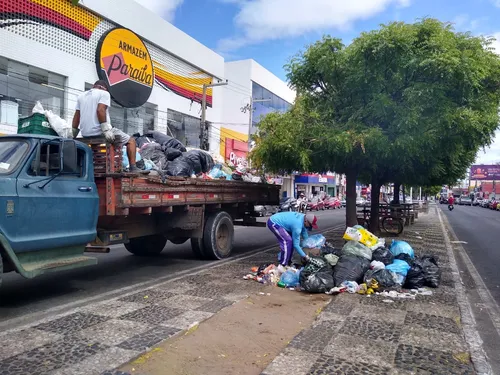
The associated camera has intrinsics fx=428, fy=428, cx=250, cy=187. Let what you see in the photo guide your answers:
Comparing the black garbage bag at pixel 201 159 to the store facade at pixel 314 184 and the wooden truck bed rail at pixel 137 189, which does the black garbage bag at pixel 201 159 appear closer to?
the wooden truck bed rail at pixel 137 189

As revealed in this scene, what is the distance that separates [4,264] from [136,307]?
159cm

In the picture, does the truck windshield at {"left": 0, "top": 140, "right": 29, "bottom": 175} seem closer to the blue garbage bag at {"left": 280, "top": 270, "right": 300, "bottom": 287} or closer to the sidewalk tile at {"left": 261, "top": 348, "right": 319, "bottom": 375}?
the sidewalk tile at {"left": 261, "top": 348, "right": 319, "bottom": 375}

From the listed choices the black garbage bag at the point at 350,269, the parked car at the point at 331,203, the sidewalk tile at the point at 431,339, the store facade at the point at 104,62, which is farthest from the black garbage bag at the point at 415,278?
the parked car at the point at 331,203

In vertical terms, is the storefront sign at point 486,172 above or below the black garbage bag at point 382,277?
above

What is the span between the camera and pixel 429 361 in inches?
156

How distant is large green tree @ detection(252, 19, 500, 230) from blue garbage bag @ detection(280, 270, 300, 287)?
2.81m

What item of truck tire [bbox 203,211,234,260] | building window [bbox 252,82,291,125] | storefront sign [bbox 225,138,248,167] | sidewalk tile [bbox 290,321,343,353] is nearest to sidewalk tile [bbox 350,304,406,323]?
sidewalk tile [bbox 290,321,343,353]

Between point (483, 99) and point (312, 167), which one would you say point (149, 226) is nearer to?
point (312, 167)

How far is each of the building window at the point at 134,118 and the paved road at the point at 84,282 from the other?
10.4 meters

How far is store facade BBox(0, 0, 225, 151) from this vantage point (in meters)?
14.6

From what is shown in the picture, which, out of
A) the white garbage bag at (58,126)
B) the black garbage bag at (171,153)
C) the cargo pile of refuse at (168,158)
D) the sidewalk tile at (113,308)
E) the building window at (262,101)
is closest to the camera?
the sidewalk tile at (113,308)

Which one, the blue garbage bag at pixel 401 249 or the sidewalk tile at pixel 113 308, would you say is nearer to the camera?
the sidewalk tile at pixel 113 308

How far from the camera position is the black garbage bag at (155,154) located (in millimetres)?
7538

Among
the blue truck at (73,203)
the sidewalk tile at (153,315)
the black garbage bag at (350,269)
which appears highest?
the blue truck at (73,203)
